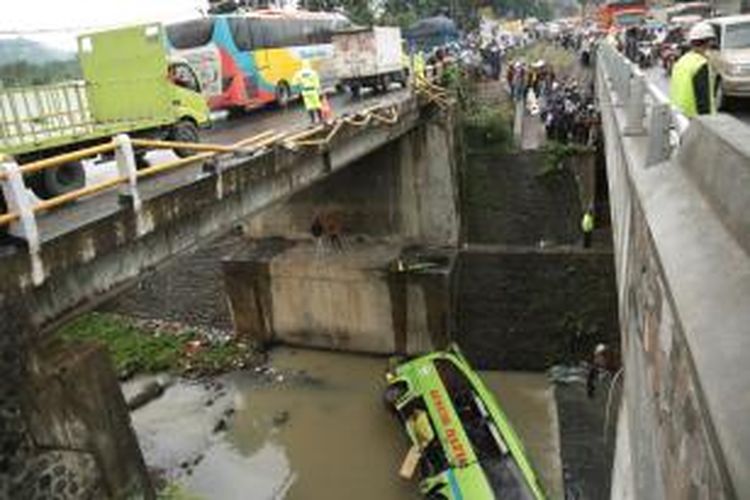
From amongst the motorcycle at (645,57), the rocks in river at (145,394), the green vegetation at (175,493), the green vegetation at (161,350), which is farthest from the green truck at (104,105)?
the motorcycle at (645,57)

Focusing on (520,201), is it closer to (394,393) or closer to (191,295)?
(394,393)

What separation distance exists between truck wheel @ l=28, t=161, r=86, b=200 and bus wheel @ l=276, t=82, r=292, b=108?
12.9m

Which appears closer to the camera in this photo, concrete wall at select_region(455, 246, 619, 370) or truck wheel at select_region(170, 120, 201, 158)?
truck wheel at select_region(170, 120, 201, 158)

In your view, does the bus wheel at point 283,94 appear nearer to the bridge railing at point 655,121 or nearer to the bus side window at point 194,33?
the bus side window at point 194,33

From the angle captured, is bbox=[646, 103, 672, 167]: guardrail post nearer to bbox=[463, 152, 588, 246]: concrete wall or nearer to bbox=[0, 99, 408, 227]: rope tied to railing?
bbox=[0, 99, 408, 227]: rope tied to railing

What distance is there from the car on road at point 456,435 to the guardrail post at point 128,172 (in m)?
8.43

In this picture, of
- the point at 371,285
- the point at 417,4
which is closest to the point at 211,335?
the point at 371,285

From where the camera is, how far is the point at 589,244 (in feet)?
68.9

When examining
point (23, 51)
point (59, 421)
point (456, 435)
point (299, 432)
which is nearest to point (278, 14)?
point (23, 51)

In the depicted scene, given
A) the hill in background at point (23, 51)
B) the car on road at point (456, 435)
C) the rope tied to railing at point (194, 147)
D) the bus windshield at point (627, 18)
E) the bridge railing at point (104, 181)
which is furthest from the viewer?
the bus windshield at point (627, 18)

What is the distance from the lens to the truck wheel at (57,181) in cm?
1050

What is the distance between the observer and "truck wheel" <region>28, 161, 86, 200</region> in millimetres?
10500

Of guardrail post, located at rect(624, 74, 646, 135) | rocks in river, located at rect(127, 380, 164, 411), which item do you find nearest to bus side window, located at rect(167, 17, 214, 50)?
rocks in river, located at rect(127, 380, 164, 411)

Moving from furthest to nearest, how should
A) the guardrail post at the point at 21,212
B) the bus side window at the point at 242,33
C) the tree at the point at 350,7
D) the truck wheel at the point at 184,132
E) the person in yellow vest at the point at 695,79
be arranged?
the tree at the point at 350,7 → the bus side window at the point at 242,33 → the truck wheel at the point at 184,132 → the guardrail post at the point at 21,212 → the person in yellow vest at the point at 695,79
